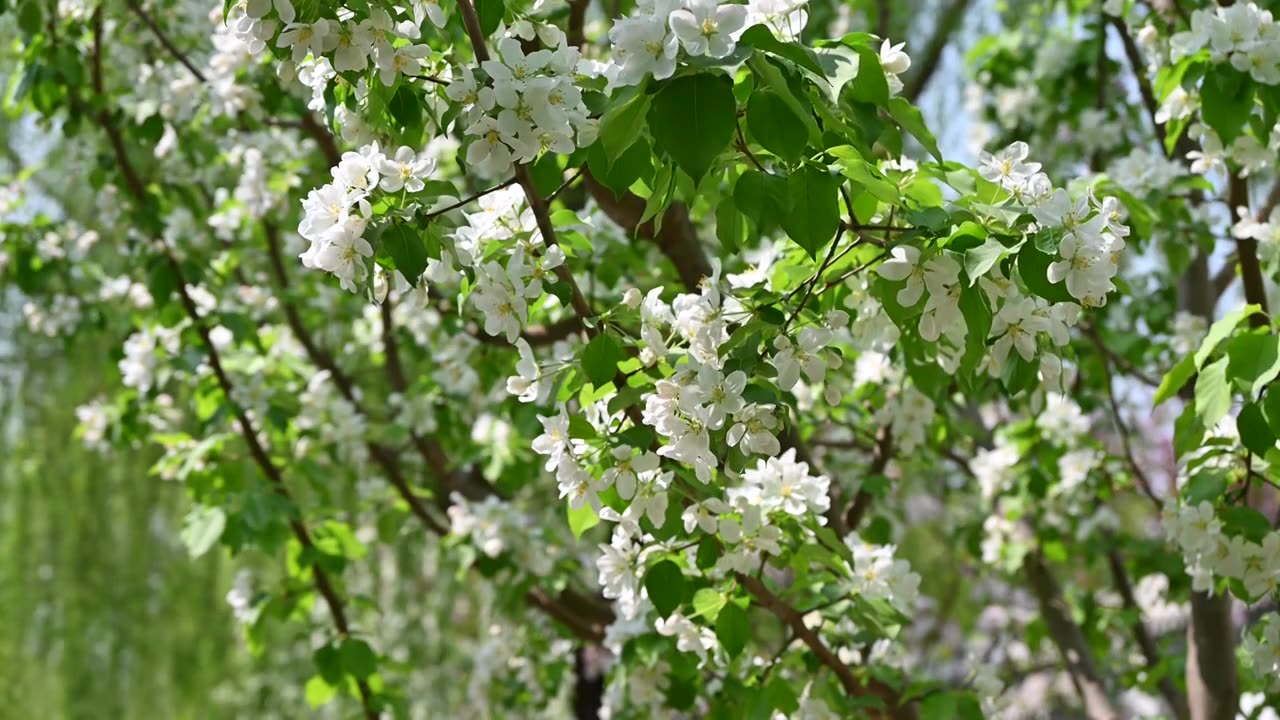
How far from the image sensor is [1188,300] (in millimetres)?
2645

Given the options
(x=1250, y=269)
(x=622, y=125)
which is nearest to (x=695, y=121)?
(x=622, y=125)

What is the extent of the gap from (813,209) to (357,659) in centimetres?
165

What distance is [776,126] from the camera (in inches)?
39.9

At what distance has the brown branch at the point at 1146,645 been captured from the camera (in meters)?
2.56

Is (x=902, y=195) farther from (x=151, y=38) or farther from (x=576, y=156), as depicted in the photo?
(x=151, y=38)

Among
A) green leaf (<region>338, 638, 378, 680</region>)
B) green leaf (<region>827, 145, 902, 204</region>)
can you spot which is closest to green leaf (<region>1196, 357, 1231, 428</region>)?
green leaf (<region>827, 145, 902, 204</region>)

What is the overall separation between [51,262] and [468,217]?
1835 mm

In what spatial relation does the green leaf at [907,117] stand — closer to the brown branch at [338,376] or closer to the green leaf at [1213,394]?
the green leaf at [1213,394]

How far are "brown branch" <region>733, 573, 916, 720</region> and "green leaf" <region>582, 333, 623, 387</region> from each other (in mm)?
376

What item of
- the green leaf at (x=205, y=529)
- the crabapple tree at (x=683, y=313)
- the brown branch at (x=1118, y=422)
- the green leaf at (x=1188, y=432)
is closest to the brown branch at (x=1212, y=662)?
the crabapple tree at (x=683, y=313)

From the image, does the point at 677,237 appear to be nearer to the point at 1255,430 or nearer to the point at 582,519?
the point at 582,519

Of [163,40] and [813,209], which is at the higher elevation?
[163,40]

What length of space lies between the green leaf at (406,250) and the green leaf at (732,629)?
0.61m

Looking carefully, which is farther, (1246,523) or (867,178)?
(1246,523)
